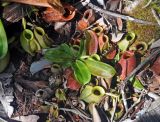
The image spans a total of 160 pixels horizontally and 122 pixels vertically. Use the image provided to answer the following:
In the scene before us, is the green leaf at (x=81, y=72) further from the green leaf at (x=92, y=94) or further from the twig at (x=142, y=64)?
the twig at (x=142, y=64)

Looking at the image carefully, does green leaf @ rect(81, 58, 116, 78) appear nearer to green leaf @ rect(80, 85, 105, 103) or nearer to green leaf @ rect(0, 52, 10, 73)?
green leaf @ rect(80, 85, 105, 103)

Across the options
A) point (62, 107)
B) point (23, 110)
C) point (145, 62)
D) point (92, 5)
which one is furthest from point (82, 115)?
point (92, 5)

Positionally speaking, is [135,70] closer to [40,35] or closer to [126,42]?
[126,42]

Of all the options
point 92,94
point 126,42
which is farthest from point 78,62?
point 126,42

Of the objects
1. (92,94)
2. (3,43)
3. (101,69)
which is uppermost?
(3,43)

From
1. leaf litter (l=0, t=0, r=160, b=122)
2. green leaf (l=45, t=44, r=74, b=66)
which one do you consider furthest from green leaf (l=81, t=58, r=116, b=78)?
green leaf (l=45, t=44, r=74, b=66)

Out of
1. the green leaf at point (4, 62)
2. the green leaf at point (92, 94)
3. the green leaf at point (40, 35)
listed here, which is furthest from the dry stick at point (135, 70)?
the green leaf at point (4, 62)
